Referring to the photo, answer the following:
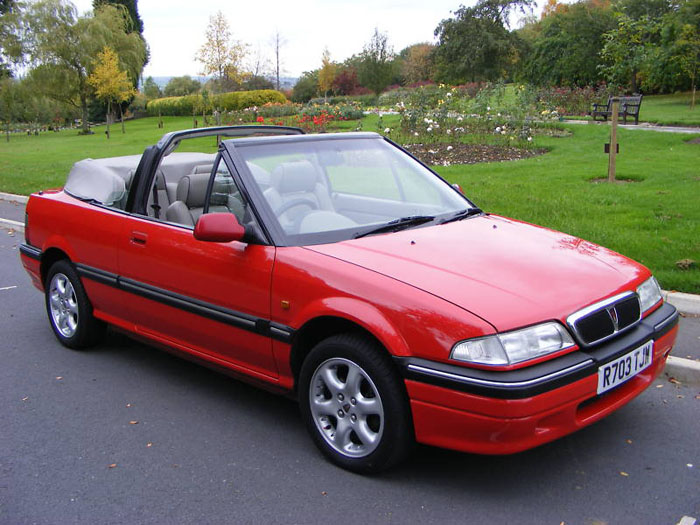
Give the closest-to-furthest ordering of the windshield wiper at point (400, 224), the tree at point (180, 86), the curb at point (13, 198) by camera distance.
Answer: the windshield wiper at point (400, 224) < the curb at point (13, 198) < the tree at point (180, 86)

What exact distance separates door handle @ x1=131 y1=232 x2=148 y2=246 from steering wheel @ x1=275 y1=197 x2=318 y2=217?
104cm

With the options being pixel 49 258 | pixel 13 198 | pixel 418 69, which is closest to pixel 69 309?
pixel 49 258

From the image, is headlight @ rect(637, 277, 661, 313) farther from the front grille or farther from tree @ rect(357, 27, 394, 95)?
tree @ rect(357, 27, 394, 95)

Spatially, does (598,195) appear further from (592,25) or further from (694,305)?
(592,25)

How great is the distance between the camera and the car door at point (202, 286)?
3811mm

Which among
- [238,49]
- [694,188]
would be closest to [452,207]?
[694,188]

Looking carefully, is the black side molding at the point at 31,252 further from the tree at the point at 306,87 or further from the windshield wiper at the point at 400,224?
the tree at the point at 306,87

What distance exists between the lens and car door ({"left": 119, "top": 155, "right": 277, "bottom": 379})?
12.5 feet

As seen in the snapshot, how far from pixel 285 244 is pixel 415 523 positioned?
154cm

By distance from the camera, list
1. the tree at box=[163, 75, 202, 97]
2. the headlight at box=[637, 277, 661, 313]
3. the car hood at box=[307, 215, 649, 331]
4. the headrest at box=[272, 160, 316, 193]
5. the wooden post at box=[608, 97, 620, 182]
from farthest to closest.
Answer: the tree at box=[163, 75, 202, 97], the wooden post at box=[608, 97, 620, 182], the headrest at box=[272, 160, 316, 193], the headlight at box=[637, 277, 661, 313], the car hood at box=[307, 215, 649, 331]

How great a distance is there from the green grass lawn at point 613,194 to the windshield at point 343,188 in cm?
211

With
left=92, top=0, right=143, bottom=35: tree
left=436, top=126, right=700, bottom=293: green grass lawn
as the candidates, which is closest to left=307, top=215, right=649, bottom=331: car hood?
left=436, top=126, right=700, bottom=293: green grass lawn

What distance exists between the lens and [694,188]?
31.9 feet

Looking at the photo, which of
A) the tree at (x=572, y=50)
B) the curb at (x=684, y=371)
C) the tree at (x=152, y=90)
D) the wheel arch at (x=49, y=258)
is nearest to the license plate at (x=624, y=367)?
the curb at (x=684, y=371)
